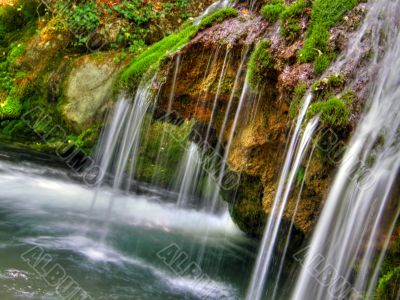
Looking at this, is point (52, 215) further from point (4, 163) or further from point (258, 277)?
point (258, 277)

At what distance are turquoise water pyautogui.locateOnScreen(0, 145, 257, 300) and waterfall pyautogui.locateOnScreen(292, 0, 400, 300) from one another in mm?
1789

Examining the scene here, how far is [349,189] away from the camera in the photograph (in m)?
4.16

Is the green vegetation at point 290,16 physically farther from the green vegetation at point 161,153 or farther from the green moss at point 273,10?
the green vegetation at point 161,153

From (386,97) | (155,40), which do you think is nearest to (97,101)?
(155,40)

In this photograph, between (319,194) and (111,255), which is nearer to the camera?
(319,194)

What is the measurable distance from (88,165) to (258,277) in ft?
20.0

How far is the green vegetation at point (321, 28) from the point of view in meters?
4.93

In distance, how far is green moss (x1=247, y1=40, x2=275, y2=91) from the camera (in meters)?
5.36

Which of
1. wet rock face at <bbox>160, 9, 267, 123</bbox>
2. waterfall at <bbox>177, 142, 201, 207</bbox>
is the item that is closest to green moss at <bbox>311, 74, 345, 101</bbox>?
wet rock face at <bbox>160, 9, 267, 123</bbox>

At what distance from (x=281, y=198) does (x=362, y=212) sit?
1054mm

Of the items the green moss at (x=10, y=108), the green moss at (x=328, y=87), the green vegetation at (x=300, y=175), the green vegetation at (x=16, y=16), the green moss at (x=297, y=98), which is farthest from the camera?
the green vegetation at (x=16, y=16)

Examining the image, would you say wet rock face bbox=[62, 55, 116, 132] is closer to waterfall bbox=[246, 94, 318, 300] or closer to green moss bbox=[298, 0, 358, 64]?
green moss bbox=[298, 0, 358, 64]

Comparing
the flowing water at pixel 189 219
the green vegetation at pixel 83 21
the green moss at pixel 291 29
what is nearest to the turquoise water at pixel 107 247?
the flowing water at pixel 189 219

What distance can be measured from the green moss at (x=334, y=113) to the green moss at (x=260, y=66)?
114cm
